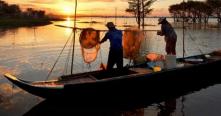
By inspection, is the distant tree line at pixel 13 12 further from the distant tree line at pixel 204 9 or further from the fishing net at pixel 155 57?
the fishing net at pixel 155 57

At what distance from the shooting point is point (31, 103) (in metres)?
11.2

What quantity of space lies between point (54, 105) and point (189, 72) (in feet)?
19.0

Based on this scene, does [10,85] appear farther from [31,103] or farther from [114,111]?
[114,111]

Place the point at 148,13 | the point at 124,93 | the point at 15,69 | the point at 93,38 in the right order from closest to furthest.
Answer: the point at 124,93, the point at 93,38, the point at 15,69, the point at 148,13

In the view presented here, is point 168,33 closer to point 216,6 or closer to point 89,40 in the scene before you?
point 89,40

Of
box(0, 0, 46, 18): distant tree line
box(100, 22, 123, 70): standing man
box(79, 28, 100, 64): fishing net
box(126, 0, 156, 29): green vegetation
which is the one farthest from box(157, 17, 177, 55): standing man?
box(0, 0, 46, 18): distant tree line

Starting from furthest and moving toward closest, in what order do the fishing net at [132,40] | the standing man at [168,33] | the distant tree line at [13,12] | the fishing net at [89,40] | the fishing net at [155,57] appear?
the distant tree line at [13,12], the standing man at [168,33], the fishing net at [132,40], the fishing net at [155,57], the fishing net at [89,40]

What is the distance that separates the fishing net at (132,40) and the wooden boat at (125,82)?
2.84ft

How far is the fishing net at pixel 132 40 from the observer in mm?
14375

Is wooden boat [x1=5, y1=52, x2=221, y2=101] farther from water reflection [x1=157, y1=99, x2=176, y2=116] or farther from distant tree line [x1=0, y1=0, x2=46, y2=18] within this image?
distant tree line [x1=0, y1=0, x2=46, y2=18]

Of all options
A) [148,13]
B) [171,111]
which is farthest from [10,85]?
[148,13]

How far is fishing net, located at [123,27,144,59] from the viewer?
47.2ft

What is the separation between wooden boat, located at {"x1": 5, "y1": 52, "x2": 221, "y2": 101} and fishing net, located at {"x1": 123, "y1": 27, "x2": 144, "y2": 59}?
2.84ft

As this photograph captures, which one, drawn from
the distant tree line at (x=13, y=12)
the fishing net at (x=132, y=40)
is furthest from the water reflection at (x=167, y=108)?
the distant tree line at (x=13, y=12)
